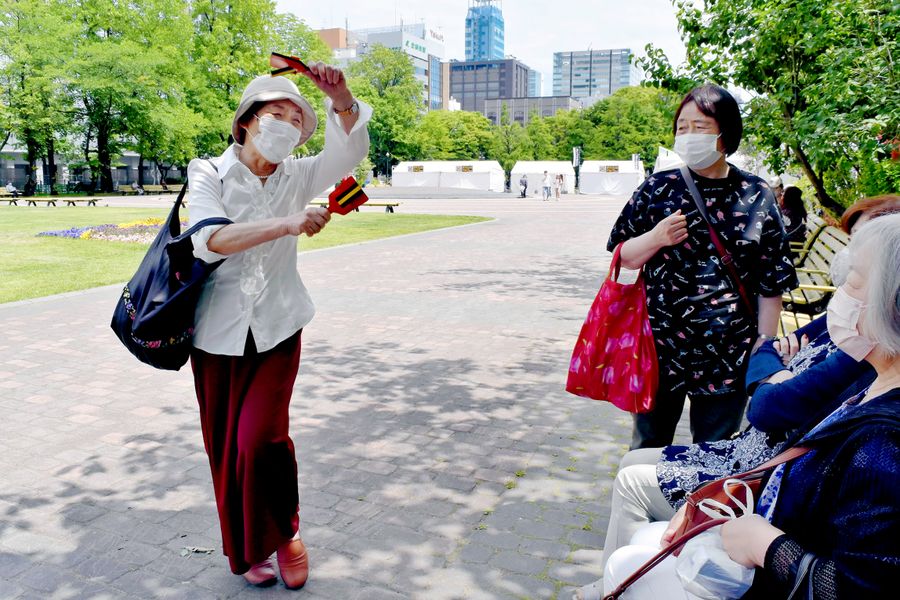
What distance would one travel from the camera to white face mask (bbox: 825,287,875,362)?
1758 mm

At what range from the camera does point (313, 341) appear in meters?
7.68

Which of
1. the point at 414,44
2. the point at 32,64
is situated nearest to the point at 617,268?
the point at 32,64

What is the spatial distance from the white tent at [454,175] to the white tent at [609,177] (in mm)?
7067

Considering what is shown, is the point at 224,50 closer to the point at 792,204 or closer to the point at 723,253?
the point at 792,204

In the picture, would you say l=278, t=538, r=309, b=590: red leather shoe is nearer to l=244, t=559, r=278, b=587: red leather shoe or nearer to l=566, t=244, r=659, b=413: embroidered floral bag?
l=244, t=559, r=278, b=587: red leather shoe

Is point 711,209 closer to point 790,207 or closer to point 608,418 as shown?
point 608,418

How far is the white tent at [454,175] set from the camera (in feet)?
199

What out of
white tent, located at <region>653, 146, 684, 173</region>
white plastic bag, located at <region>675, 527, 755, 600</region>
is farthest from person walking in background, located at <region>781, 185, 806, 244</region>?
white plastic bag, located at <region>675, 527, 755, 600</region>

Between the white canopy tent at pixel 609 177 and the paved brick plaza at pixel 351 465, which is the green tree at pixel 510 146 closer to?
the white canopy tent at pixel 609 177

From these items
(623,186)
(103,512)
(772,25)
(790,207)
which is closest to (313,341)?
(103,512)

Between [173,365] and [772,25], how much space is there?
6124 millimetres

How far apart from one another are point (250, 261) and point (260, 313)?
0.21 metres

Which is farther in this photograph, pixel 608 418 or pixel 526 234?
pixel 526 234

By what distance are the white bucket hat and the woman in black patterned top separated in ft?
4.54
